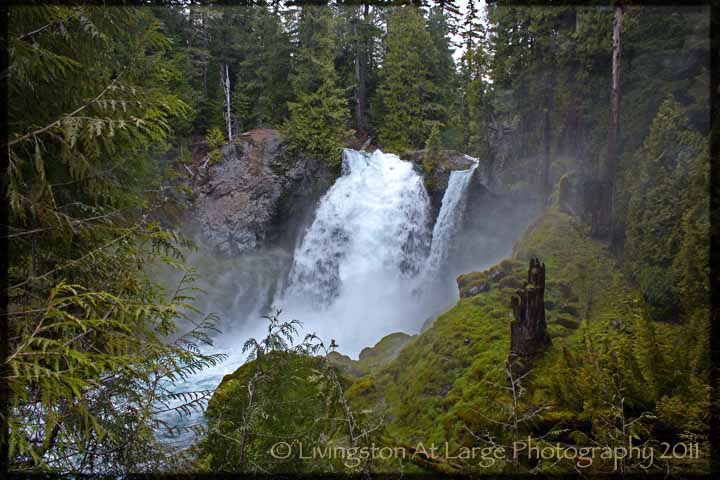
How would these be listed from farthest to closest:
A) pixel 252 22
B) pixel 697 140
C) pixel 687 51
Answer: pixel 252 22 → pixel 687 51 → pixel 697 140

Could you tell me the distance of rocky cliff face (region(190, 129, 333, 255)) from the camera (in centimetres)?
2023

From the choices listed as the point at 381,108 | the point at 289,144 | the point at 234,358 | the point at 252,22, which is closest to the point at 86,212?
the point at 234,358

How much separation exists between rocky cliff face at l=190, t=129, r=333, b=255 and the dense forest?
4764 millimetres

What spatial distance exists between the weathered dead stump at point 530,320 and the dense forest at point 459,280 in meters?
0.06

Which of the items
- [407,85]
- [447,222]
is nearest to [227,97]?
[407,85]

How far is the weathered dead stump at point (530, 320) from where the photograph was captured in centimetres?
589

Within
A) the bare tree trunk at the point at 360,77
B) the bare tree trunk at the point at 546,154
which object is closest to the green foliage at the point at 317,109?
the bare tree trunk at the point at 360,77

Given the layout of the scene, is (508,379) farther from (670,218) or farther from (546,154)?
(546,154)

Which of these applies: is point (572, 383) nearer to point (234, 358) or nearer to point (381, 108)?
point (234, 358)

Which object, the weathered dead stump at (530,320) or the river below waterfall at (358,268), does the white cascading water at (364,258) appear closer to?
the river below waterfall at (358,268)

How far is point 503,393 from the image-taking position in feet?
18.5

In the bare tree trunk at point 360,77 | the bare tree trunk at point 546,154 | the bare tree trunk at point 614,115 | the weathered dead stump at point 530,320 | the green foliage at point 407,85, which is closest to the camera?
the weathered dead stump at point 530,320

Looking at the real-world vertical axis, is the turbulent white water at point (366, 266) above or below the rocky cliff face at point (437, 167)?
below

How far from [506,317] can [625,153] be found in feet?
16.4
